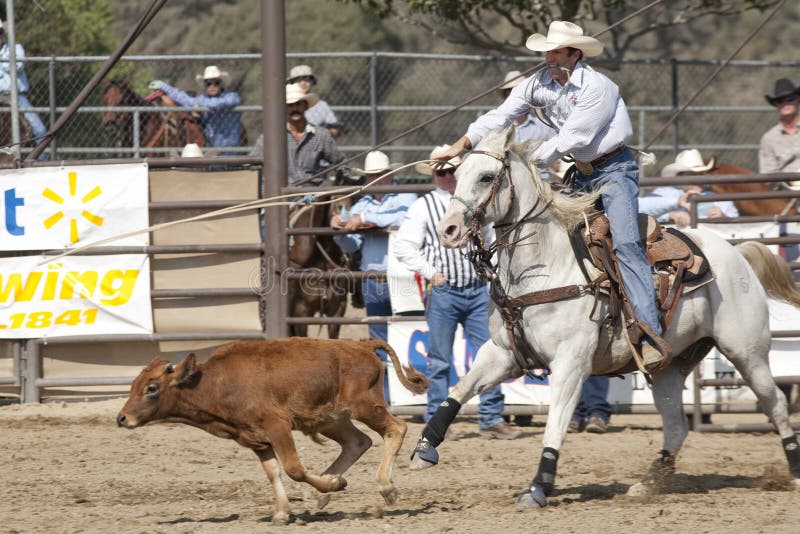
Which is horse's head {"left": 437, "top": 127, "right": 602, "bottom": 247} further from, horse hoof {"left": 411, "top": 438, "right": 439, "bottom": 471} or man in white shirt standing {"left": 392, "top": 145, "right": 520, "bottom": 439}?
man in white shirt standing {"left": 392, "top": 145, "right": 520, "bottom": 439}

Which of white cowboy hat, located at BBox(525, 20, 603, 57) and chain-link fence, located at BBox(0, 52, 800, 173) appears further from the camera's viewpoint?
chain-link fence, located at BBox(0, 52, 800, 173)

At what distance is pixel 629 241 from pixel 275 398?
6.92 ft

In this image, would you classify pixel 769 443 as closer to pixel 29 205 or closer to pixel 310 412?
pixel 310 412

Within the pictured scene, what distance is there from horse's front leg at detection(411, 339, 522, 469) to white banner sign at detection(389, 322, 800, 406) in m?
2.73

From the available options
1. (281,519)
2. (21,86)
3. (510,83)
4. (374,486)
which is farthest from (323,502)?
(21,86)

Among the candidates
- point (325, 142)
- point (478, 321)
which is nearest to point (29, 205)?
point (325, 142)

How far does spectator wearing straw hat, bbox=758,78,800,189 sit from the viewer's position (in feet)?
33.0

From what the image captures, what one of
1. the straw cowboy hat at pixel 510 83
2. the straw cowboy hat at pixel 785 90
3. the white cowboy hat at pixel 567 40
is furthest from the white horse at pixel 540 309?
the straw cowboy hat at pixel 785 90

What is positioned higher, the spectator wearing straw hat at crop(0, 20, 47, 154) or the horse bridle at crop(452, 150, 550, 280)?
the spectator wearing straw hat at crop(0, 20, 47, 154)

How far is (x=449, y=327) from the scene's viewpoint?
8789mm

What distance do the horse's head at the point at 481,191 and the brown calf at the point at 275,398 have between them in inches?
34.4

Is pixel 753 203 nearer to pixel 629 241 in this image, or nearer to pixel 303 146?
pixel 303 146

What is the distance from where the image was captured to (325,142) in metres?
10.5

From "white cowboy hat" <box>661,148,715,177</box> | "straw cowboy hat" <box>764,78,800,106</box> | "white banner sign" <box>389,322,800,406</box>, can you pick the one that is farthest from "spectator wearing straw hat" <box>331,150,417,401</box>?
"straw cowboy hat" <box>764,78,800,106</box>
